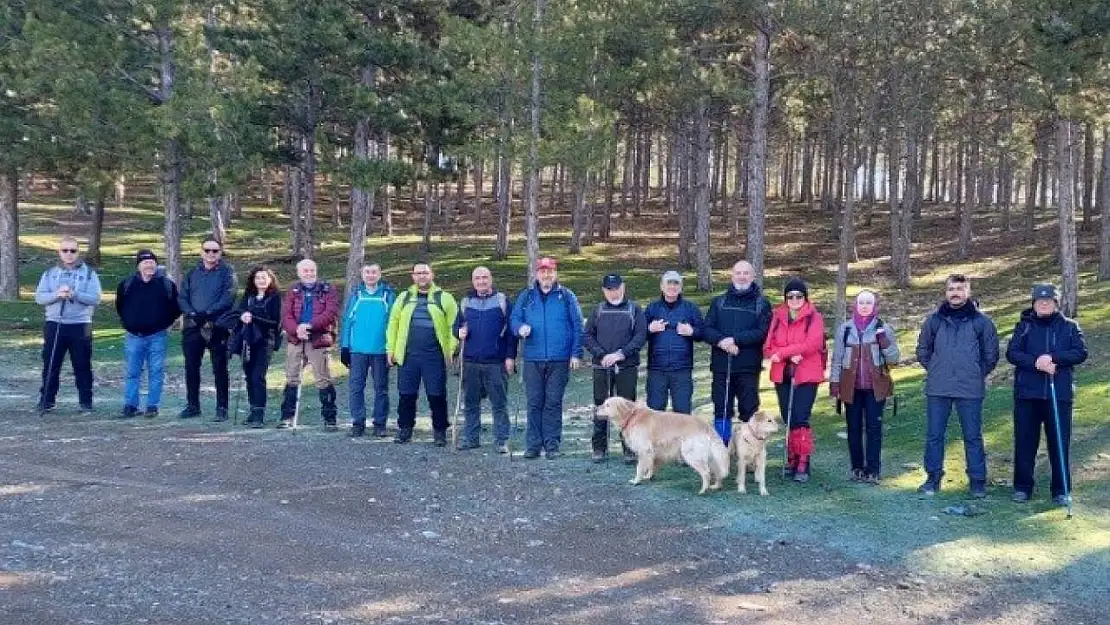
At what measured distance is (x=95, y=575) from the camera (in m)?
6.77

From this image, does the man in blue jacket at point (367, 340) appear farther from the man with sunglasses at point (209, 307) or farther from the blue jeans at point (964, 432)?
the blue jeans at point (964, 432)

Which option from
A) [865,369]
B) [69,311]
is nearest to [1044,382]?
[865,369]

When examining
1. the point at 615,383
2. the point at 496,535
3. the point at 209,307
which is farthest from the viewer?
the point at 209,307

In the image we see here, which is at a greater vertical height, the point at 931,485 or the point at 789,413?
the point at 789,413

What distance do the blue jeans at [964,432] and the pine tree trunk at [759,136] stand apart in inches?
556

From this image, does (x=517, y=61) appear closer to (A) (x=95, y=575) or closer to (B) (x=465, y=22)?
(B) (x=465, y=22)

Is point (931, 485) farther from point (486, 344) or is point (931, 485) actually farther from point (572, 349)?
point (486, 344)

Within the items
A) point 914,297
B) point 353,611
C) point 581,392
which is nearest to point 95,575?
point 353,611

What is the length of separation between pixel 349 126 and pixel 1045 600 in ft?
62.7

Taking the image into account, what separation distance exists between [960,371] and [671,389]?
263 centimetres

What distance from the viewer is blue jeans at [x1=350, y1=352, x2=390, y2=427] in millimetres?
11688

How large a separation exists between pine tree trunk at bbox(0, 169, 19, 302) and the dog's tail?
79.1 ft

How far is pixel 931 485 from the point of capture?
30.9ft

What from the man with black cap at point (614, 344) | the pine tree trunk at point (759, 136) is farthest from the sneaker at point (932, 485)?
the pine tree trunk at point (759, 136)
